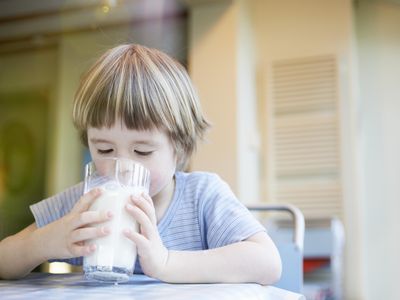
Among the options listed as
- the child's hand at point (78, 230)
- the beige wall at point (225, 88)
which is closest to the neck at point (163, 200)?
the child's hand at point (78, 230)

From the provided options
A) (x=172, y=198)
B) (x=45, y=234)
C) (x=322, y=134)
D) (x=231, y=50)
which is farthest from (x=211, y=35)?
(x=45, y=234)

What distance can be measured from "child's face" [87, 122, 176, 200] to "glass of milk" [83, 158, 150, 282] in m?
0.11

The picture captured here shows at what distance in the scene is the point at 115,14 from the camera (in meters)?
3.31

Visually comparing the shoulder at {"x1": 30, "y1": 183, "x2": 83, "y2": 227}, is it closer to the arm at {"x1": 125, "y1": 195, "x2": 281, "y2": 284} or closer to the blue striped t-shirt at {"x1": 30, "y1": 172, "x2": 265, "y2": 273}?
the blue striped t-shirt at {"x1": 30, "y1": 172, "x2": 265, "y2": 273}

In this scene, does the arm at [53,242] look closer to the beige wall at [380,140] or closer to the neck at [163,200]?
the neck at [163,200]

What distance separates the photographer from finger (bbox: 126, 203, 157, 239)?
0.71m

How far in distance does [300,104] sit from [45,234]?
8.77 feet

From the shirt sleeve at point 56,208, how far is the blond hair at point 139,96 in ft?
0.35

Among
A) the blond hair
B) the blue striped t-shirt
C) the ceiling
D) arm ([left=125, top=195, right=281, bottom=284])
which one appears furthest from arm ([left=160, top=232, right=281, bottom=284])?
the ceiling

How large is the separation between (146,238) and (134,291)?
0.34 feet

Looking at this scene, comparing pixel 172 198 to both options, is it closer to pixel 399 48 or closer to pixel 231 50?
pixel 231 50

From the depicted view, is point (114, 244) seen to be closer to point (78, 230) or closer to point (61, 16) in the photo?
point (78, 230)

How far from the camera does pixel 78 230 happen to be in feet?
2.36

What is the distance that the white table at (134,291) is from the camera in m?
0.59
